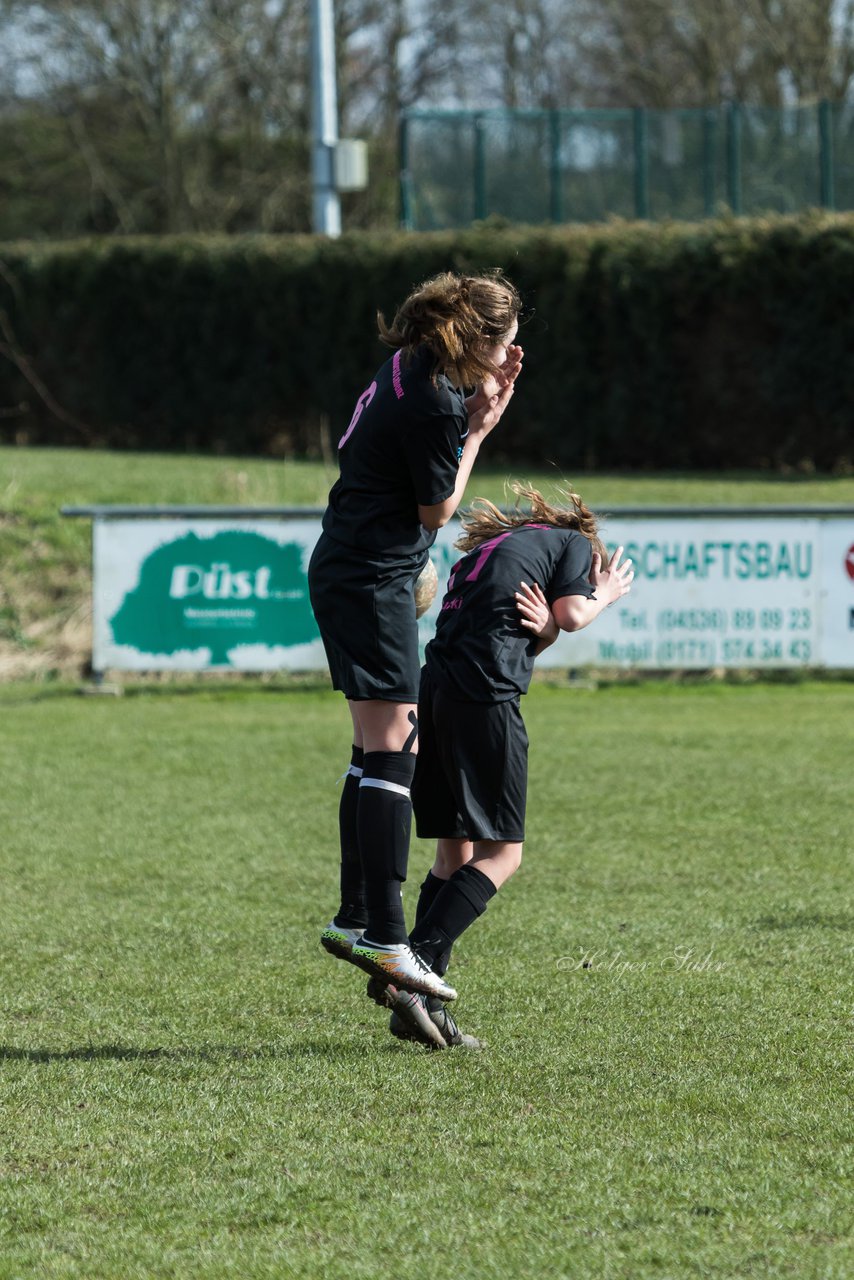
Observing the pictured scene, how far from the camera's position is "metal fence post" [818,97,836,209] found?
25203 millimetres

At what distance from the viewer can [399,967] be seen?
4.10 metres

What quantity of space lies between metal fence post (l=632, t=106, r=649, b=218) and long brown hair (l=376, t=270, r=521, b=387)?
22729mm

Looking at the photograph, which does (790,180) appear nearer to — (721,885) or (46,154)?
(46,154)

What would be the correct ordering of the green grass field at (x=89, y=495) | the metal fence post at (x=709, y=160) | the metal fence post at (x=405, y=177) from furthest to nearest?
the metal fence post at (x=405, y=177) → the metal fence post at (x=709, y=160) → the green grass field at (x=89, y=495)

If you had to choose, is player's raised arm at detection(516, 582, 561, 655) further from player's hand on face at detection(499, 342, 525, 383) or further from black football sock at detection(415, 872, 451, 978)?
black football sock at detection(415, 872, 451, 978)

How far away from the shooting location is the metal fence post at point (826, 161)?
25203mm

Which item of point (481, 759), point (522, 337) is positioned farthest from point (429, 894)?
point (522, 337)

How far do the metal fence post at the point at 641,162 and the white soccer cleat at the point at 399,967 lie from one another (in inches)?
915

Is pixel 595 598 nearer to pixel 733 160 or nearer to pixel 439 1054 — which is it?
pixel 439 1054

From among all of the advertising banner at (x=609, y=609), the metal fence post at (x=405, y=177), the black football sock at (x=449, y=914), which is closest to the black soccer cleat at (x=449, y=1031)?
the black football sock at (x=449, y=914)

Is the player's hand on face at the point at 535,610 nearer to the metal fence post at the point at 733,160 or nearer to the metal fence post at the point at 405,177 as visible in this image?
the metal fence post at the point at 405,177

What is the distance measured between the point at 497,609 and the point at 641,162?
2314cm

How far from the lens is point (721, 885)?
618 centimetres

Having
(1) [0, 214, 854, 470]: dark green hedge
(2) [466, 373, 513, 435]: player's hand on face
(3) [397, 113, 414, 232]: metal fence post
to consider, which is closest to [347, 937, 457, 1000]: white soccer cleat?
(2) [466, 373, 513, 435]: player's hand on face
